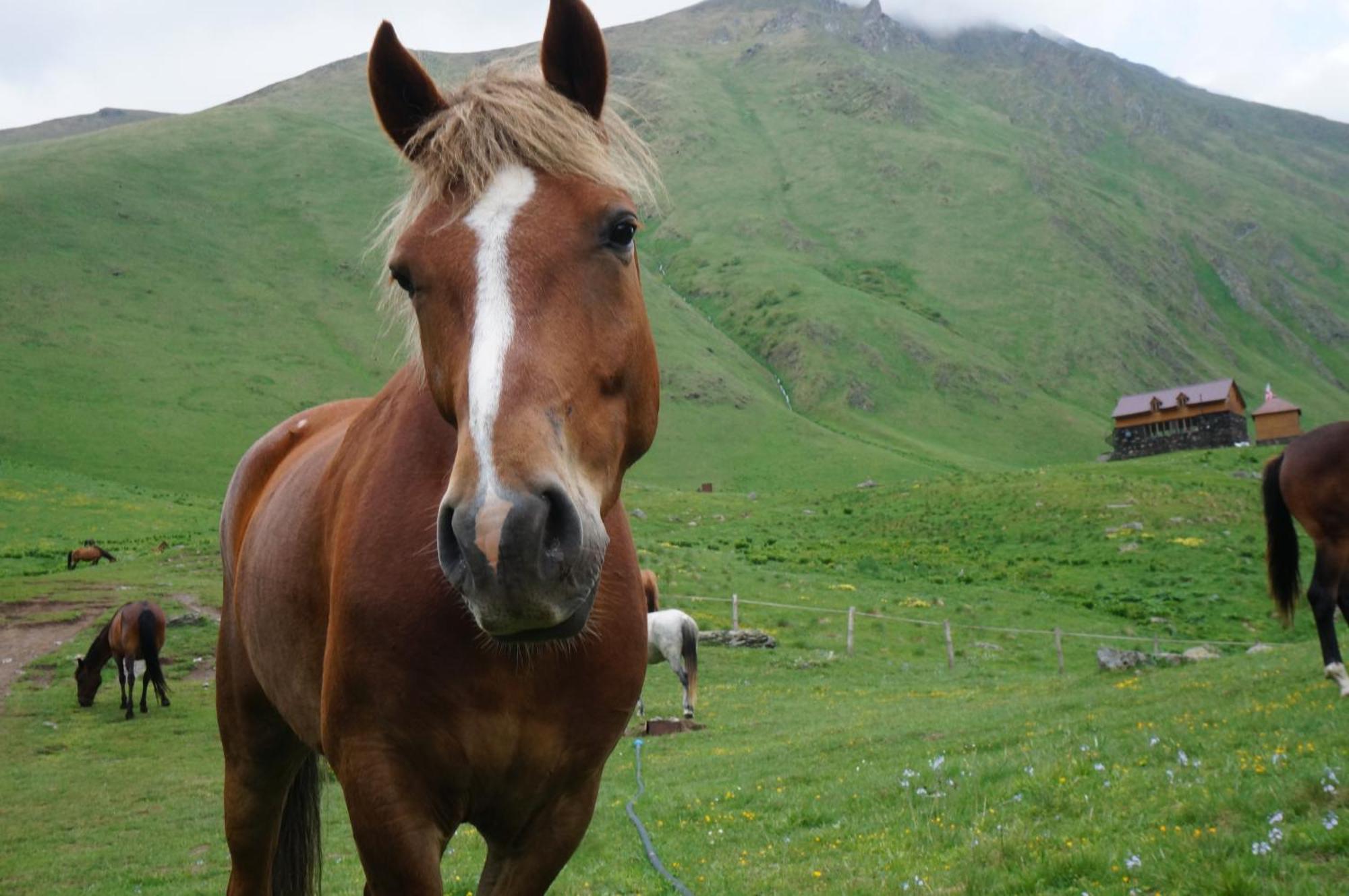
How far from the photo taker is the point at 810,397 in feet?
343

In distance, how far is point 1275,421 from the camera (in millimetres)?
80375

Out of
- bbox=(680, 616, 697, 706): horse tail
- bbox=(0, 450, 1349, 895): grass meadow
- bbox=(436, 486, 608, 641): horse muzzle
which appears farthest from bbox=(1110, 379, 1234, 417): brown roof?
bbox=(436, 486, 608, 641): horse muzzle

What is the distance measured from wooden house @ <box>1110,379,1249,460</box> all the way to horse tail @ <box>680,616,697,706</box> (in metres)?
77.1

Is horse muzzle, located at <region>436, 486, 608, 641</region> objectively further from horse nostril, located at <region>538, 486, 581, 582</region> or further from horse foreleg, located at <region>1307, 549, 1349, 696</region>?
horse foreleg, located at <region>1307, 549, 1349, 696</region>

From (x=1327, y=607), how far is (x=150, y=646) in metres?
19.5

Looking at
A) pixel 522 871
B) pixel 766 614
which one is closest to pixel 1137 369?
pixel 766 614

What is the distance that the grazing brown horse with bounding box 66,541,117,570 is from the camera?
114 feet

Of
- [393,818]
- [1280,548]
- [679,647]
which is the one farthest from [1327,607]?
[393,818]

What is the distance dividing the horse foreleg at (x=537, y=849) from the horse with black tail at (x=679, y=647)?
1451 cm

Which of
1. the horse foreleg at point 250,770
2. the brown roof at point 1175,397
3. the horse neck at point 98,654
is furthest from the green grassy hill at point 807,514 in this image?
the brown roof at point 1175,397

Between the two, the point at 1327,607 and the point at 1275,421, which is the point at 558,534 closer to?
the point at 1327,607

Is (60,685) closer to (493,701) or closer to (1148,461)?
(493,701)

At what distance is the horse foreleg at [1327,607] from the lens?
34.8 feet

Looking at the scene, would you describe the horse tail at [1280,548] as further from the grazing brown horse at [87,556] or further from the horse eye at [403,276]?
the grazing brown horse at [87,556]
